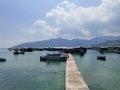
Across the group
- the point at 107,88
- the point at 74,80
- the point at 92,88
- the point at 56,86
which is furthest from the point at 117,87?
the point at 56,86

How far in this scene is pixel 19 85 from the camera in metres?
33.7

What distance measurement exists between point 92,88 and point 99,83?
3467 millimetres

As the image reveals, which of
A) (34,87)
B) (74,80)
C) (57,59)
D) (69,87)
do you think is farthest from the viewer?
(57,59)

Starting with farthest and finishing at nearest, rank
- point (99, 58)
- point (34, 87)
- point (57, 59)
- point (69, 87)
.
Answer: point (99, 58), point (57, 59), point (34, 87), point (69, 87)

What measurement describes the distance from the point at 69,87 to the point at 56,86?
21.4 feet

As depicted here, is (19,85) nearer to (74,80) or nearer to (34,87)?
(34,87)

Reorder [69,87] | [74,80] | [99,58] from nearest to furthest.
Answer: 1. [69,87]
2. [74,80]
3. [99,58]

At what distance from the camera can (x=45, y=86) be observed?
32.2m

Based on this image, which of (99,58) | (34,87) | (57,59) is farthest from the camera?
(99,58)

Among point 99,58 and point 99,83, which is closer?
point 99,83

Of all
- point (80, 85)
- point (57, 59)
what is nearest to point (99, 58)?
point (57, 59)

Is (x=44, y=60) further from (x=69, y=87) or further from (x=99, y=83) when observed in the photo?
(x=69, y=87)

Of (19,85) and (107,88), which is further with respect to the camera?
(19,85)

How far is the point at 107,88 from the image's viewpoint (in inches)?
1185
